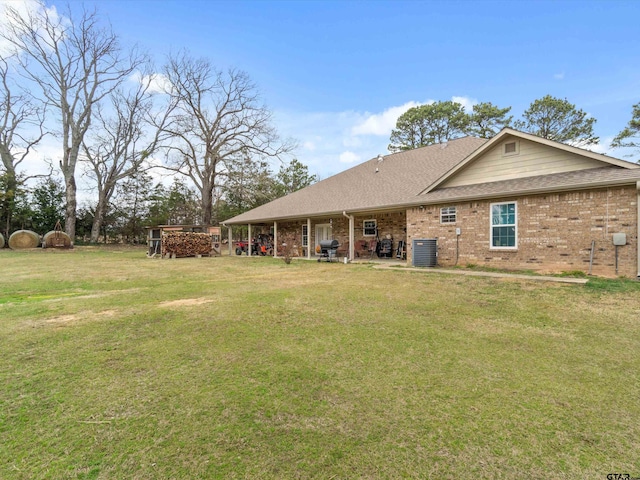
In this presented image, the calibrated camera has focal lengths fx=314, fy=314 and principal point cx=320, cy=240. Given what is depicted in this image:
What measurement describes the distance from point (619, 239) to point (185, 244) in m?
17.7

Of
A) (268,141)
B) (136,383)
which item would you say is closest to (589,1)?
(136,383)

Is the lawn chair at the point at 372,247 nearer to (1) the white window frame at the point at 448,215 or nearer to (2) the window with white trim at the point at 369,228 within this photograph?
(2) the window with white trim at the point at 369,228

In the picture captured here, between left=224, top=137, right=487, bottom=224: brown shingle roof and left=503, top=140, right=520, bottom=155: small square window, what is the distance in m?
2.64

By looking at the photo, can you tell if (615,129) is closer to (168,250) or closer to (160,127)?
(168,250)

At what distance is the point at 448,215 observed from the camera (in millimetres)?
10625

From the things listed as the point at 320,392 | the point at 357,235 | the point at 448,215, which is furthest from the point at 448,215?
the point at 320,392

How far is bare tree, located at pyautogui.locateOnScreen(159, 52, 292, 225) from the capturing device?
1108 inches

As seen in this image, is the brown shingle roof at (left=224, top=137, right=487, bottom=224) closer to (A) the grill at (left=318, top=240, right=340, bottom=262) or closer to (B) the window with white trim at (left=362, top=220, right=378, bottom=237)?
(A) the grill at (left=318, top=240, right=340, bottom=262)

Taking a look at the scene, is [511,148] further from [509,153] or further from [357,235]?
[357,235]

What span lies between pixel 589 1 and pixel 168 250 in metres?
20.3

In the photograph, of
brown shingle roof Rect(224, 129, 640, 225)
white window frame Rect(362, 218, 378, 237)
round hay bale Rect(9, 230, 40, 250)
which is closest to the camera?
brown shingle roof Rect(224, 129, 640, 225)

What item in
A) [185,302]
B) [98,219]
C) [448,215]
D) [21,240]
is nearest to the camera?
[185,302]

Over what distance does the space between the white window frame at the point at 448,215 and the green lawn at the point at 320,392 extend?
18.7 ft

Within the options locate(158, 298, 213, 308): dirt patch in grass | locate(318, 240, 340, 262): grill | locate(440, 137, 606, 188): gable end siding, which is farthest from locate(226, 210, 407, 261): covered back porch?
locate(158, 298, 213, 308): dirt patch in grass
